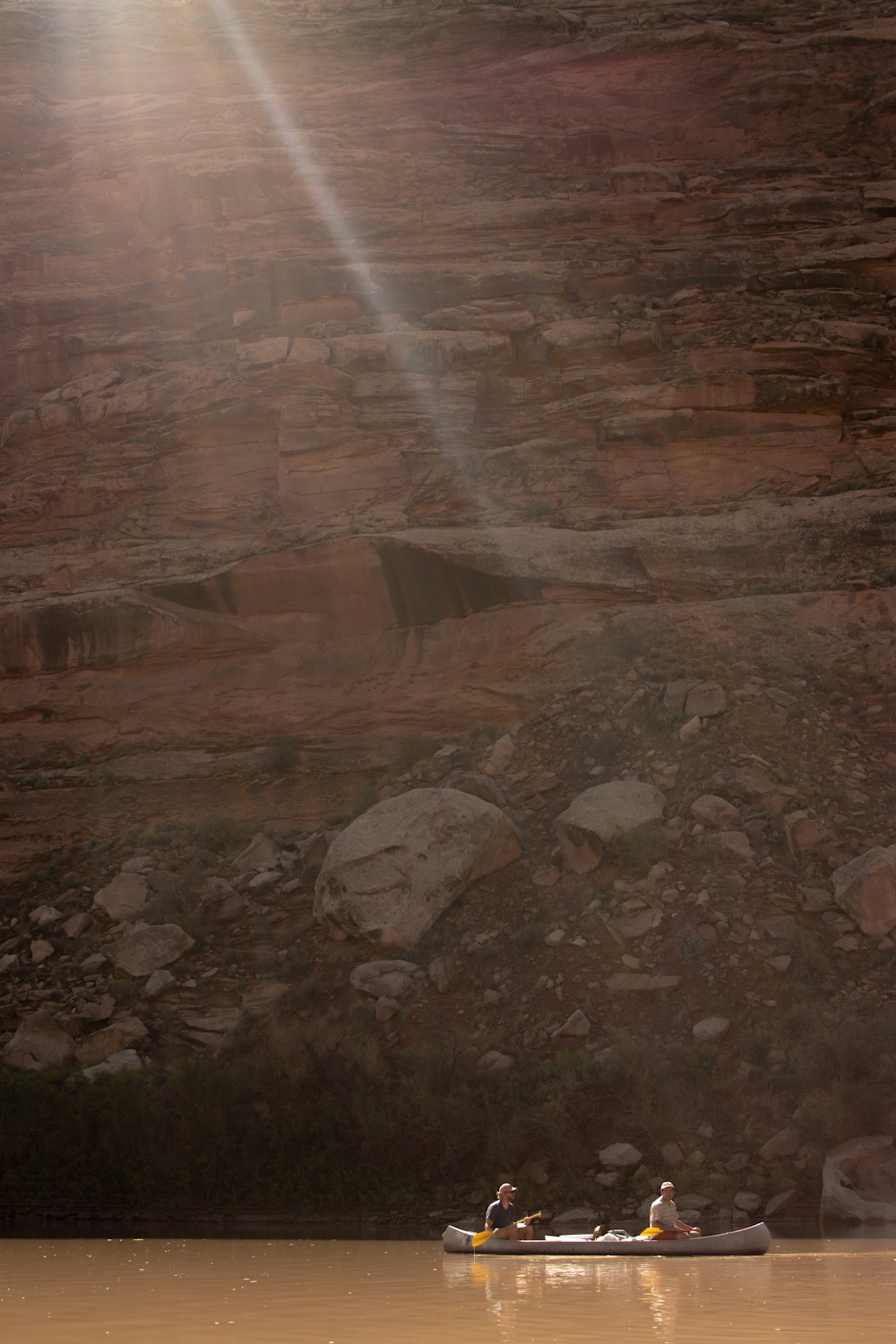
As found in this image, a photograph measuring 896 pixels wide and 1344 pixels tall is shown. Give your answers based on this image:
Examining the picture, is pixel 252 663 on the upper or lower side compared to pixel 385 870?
upper

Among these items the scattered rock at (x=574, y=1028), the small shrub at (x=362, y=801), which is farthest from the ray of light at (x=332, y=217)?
the scattered rock at (x=574, y=1028)

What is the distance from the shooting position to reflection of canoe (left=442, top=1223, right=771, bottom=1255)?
33.4 feet

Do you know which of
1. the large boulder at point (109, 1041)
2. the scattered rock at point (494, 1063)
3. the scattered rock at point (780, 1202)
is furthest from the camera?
the large boulder at point (109, 1041)

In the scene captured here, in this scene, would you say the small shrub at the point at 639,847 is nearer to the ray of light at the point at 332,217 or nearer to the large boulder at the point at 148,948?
the large boulder at the point at 148,948

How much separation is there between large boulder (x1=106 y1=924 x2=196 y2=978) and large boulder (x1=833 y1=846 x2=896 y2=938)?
269 inches

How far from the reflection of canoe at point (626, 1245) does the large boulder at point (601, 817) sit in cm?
506

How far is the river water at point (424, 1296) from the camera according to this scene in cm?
752

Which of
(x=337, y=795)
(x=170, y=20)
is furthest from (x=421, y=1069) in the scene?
(x=170, y=20)

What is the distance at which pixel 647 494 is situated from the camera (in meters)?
21.6

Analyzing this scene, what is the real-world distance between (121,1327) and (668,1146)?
6041 mm

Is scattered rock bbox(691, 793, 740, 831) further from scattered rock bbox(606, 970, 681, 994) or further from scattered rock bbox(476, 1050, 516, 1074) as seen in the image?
scattered rock bbox(476, 1050, 516, 1074)

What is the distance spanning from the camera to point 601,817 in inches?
611

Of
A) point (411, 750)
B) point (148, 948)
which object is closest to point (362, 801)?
point (411, 750)

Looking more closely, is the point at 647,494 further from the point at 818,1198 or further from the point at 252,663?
the point at 818,1198
